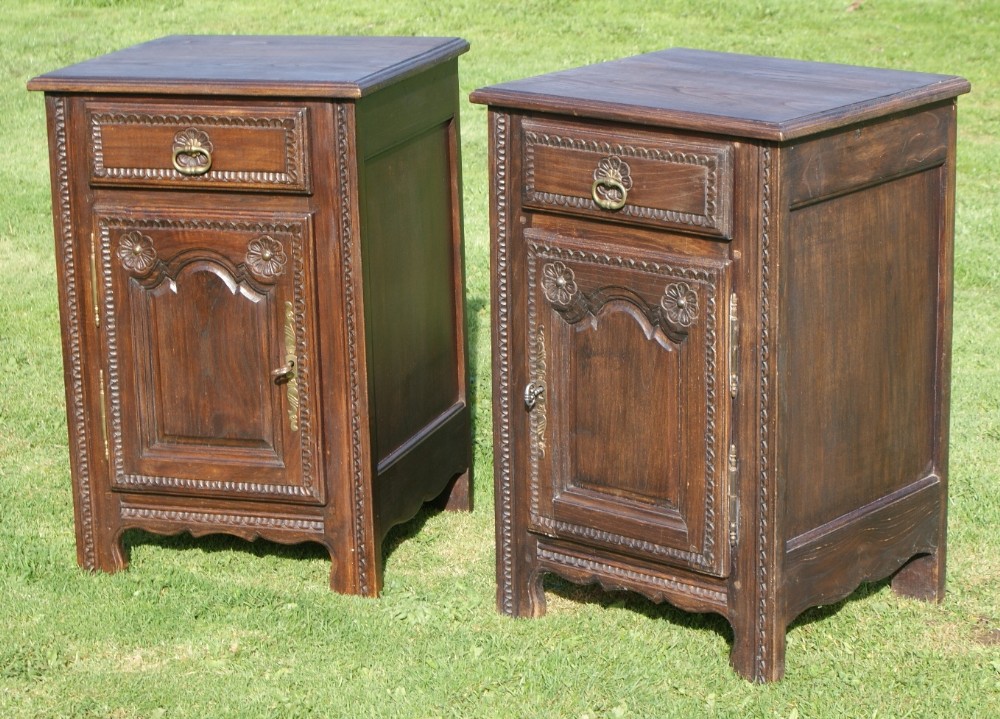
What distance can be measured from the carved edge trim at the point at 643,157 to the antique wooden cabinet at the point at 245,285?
1.55 feet

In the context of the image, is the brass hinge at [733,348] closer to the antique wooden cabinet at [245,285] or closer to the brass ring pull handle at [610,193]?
the brass ring pull handle at [610,193]

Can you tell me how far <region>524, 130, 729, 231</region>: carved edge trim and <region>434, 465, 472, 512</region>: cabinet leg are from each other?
54.3 inches

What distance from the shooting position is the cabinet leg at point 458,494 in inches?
191

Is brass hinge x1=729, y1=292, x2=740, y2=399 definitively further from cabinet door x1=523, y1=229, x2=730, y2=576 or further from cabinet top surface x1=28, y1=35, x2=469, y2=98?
cabinet top surface x1=28, y1=35, x2=469, y2=98

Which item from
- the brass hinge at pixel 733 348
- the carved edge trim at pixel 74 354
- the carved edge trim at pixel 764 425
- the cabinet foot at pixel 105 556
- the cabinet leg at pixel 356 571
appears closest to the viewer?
the carved edge trim at pixel 764 425

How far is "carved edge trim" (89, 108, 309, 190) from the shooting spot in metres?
3.86

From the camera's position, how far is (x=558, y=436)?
3836mm

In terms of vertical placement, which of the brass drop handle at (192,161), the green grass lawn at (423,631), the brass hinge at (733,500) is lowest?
the green grass lawn at (423,631)

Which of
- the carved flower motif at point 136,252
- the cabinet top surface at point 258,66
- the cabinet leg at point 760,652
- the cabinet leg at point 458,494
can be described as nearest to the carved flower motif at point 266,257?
the carved flower motif at point 136,252

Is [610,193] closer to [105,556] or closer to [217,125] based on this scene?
[217,125]

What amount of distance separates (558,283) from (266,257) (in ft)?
2.53

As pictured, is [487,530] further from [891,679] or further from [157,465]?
[891,679]

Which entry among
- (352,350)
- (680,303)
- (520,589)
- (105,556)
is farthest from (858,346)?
(105,556)

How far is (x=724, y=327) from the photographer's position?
11.5ft
